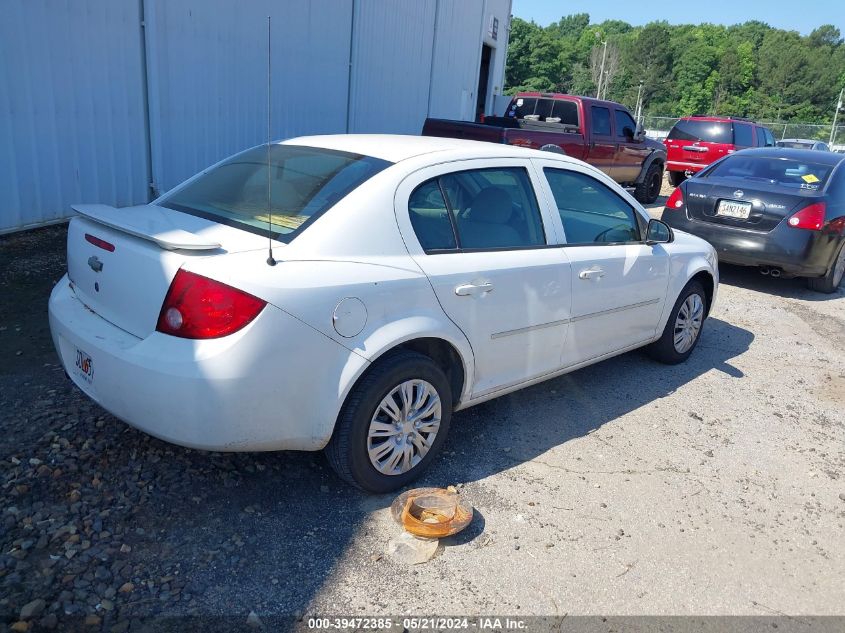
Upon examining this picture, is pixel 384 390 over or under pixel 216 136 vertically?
under

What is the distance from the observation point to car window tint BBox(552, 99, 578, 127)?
12359 mm

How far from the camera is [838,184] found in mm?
8094

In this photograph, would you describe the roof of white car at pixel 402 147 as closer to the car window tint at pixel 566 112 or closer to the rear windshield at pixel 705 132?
the car window tint at pixel 566 112

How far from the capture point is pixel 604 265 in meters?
4.30

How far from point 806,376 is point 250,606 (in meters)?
4.76

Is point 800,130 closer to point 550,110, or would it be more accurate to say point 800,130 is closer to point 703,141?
point 703,141

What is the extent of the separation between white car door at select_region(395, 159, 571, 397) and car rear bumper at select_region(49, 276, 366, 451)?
0.74 meters

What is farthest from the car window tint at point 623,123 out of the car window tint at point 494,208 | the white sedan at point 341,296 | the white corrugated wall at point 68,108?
the car window tint at point 494,208

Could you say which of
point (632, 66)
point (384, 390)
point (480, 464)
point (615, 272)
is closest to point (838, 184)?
point (615, 272)

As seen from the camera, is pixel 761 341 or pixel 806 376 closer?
pixel 806 376

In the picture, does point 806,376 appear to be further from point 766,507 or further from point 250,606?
point 250,606

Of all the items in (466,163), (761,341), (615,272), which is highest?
(466,163)

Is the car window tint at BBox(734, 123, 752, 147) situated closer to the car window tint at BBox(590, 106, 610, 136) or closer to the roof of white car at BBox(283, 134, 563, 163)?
the car window tint at BBox(590, 106, 610, 136)

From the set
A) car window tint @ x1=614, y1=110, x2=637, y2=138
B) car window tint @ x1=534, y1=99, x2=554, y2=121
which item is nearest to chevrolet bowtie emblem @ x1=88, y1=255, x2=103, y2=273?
car window tint @ x1=534, y1=99, x2=554, y2=121
